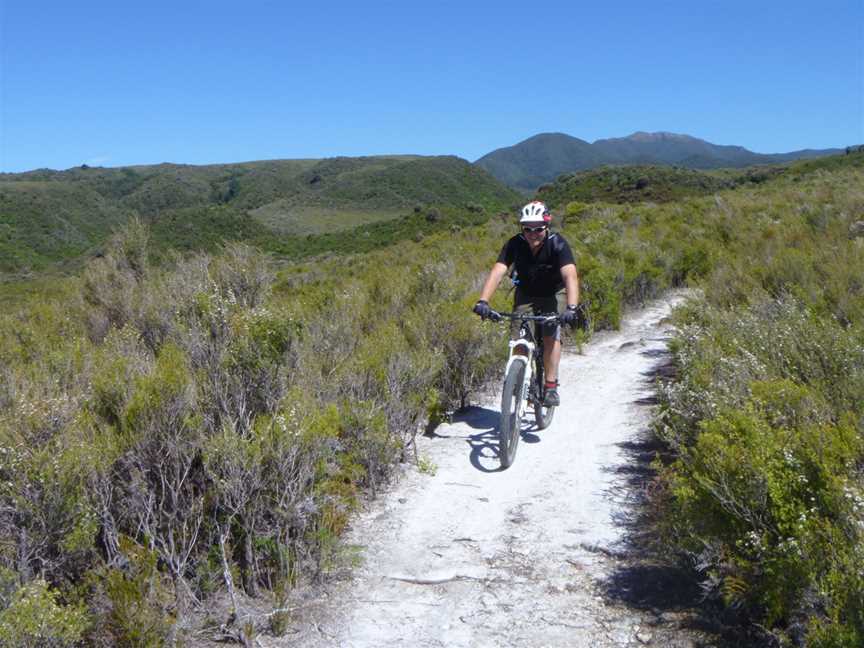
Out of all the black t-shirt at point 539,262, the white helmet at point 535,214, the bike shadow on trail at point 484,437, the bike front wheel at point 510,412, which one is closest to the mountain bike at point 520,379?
the bike front wheel at point 510,412

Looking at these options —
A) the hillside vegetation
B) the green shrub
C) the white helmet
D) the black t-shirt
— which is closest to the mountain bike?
the black t-shirt

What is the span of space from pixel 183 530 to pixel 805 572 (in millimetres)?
2812

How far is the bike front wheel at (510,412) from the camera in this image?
16.5 feet

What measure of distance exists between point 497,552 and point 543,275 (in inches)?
95.6

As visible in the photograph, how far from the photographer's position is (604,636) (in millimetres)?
3162

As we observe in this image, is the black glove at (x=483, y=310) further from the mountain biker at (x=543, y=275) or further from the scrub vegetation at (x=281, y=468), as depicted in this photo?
the scrub vegetation at (x=281, y=468)

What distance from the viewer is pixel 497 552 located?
400 cm

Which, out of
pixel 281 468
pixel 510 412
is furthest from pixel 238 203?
pixel 281 468

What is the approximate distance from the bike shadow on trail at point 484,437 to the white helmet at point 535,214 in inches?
74.4

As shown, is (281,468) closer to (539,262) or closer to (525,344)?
(525,344)

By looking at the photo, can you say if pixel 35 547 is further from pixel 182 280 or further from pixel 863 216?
pixel 863 216

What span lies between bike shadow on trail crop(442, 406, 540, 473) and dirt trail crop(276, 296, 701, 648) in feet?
0.07

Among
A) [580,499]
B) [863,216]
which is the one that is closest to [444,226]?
[863,216]

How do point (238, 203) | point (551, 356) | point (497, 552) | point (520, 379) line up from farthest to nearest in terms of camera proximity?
point (238, 203), point (551, 356), point (520, 379), point (497, 552)
